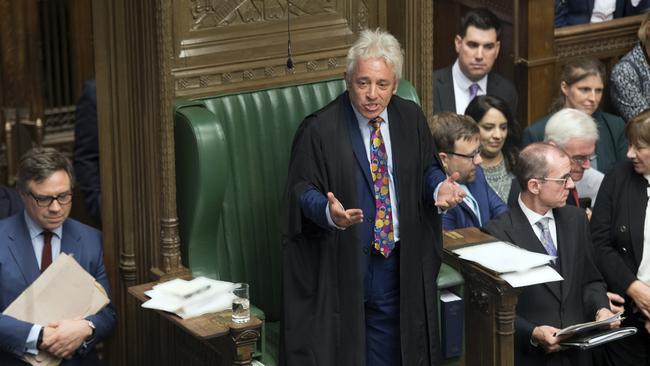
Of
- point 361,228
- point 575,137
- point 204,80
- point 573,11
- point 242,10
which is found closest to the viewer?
point 361,228

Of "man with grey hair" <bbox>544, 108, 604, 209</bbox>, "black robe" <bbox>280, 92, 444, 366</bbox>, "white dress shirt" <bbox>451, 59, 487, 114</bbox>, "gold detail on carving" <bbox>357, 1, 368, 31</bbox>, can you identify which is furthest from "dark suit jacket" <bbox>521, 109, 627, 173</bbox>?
"black robe" <bbox>280, 92, 444, 366</bbox>

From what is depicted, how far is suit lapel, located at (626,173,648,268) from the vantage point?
5.75m

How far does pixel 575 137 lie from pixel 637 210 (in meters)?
0.49

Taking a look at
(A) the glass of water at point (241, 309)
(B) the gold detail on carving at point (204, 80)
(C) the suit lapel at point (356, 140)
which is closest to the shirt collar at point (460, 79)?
(B) the gold detail on carving at point (204, 80)

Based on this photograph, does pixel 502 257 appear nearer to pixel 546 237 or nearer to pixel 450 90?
pixel 546 237

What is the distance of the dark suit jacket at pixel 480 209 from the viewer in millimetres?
5809

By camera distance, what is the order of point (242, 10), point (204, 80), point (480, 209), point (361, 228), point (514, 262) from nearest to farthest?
point (361, 228)
point (514, 262)
point (204, 80)
point (242, 10)
point (480, 209)

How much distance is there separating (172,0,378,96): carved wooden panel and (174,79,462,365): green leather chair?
9 centimetres

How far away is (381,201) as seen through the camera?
4.95m

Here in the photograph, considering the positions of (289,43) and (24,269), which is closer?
(24,269)

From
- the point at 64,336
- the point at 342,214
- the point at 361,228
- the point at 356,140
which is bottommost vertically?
the point at 64,336

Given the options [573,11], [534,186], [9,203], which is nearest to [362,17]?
[534,186]

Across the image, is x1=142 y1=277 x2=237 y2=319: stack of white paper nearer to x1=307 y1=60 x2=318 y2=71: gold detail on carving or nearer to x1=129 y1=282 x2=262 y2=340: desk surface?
x1=129 y1=282 x2=262 y2=340: desk surface

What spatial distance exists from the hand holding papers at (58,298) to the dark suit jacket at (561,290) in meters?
1.66
